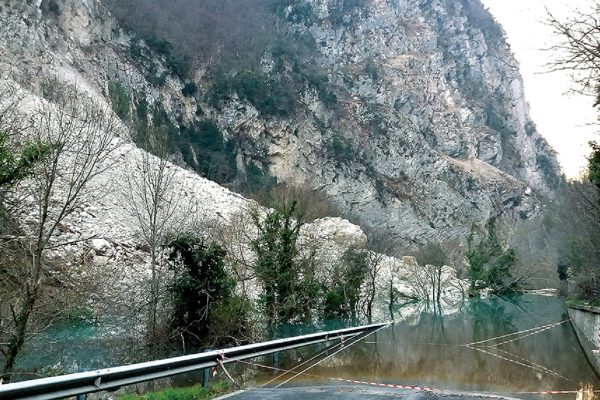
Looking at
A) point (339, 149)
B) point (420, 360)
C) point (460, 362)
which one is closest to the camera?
point (460, 362)

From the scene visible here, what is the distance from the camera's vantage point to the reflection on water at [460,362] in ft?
38.9

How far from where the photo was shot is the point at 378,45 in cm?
12594

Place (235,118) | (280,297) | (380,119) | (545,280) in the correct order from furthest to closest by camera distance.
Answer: (380,119) → (235,118) → (545,280) → (280,297)

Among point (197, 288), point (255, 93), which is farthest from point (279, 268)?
point (255, 93)

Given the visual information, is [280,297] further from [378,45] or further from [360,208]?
[378,45]

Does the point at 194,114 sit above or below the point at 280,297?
above

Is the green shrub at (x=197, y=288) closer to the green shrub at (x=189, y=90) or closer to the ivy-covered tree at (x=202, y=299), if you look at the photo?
the ivy-covered tree at (x=202, y=299)

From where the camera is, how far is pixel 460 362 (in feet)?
50.7

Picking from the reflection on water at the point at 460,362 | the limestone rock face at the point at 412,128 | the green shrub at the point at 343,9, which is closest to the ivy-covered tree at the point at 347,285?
the reflection on water at the point at 460,362

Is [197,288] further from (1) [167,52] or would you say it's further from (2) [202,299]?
(1) [167,52]

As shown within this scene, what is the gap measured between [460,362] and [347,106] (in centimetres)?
9000

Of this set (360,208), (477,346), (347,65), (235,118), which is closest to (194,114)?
(235,118)

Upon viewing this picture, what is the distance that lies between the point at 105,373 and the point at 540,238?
3358 inches

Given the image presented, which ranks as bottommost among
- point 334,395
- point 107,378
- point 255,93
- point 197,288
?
point 334,395
